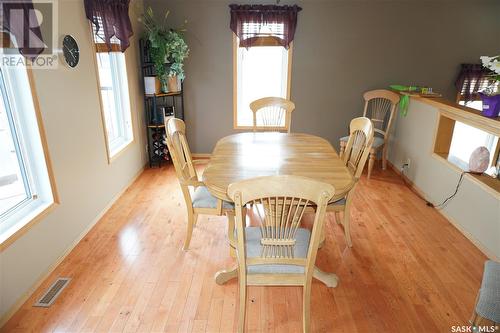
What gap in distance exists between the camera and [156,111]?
4.00 metres

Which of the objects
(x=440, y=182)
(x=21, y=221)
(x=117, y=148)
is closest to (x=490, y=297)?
(x=440, y=182)

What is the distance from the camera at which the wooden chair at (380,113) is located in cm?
390

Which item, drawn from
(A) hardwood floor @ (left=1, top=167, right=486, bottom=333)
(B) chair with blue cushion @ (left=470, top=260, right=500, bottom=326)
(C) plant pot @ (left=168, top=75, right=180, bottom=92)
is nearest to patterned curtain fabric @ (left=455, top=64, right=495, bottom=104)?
(A) hardwood floor @ (left=1, top=167, right=486, bottom=333)

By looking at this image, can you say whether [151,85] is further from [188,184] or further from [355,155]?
[355,155]

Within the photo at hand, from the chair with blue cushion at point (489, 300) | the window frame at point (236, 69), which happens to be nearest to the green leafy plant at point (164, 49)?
the window frame at point (236, 69)

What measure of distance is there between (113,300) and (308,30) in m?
3.71

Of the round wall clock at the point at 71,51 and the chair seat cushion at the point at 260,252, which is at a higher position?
the round wall clock at the point at 71,51

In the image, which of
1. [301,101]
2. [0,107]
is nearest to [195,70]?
[301,101]

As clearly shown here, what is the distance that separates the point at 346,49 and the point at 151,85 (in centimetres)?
257

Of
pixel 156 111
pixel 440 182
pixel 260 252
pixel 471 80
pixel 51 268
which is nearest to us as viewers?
pixel 260 252

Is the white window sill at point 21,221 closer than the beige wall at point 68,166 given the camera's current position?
Yes

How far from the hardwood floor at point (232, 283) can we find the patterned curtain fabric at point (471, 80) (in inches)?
90.2

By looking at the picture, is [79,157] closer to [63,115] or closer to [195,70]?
[63,115]

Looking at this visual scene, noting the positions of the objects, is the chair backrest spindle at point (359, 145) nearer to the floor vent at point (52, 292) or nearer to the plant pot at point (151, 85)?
Result: the floor vent at point (52, 292)
